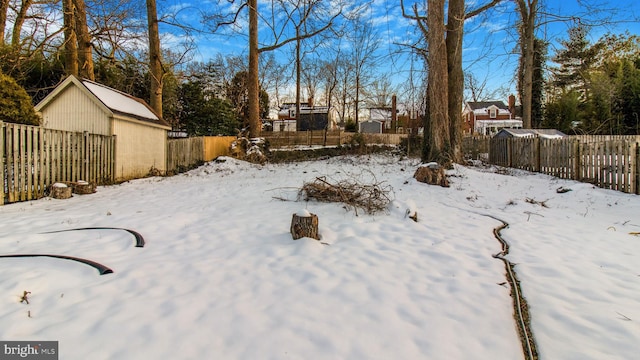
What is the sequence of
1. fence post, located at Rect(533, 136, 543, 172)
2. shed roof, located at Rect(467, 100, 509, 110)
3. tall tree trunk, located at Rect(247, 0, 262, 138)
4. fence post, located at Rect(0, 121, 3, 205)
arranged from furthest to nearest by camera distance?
1. shed roof, located at Rect(467, 100, 509, 110)
2. tall tree trunk, located at Rect(247, 0, 262, 138)
3. fence post, located at Rect(533, 136, 543, 172)
4. fence post, located at Rect(0, 121, 3, 205)

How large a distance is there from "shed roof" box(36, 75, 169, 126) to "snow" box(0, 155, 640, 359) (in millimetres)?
4838

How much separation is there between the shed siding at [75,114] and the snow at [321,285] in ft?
15.1

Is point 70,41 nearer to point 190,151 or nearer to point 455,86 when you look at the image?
point 190,151

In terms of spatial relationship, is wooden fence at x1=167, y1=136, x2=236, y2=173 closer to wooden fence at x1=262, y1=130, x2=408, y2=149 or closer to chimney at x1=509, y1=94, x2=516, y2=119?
wooden fence at x1=262, y1=130, x2=408, y2=149

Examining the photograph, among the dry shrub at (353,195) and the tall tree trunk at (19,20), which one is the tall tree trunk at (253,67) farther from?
the dry shrub at (353,195)

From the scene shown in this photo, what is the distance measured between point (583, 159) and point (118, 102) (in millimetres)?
13662

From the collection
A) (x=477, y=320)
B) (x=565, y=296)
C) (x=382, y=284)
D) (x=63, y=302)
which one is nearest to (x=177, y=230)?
(x=63, y=302)

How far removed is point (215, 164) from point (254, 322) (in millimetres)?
11881

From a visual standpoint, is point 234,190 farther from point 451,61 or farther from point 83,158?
point 451,61

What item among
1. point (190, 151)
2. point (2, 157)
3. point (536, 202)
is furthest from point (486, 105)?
point (2, 157)

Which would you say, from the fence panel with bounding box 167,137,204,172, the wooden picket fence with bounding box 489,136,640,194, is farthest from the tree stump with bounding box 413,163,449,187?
the fence panel with bounding box 167,137,204,172

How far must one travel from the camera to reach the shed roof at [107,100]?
912 cm

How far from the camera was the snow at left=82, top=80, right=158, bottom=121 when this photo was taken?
30.9ft

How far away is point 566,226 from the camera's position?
15.8 ft
